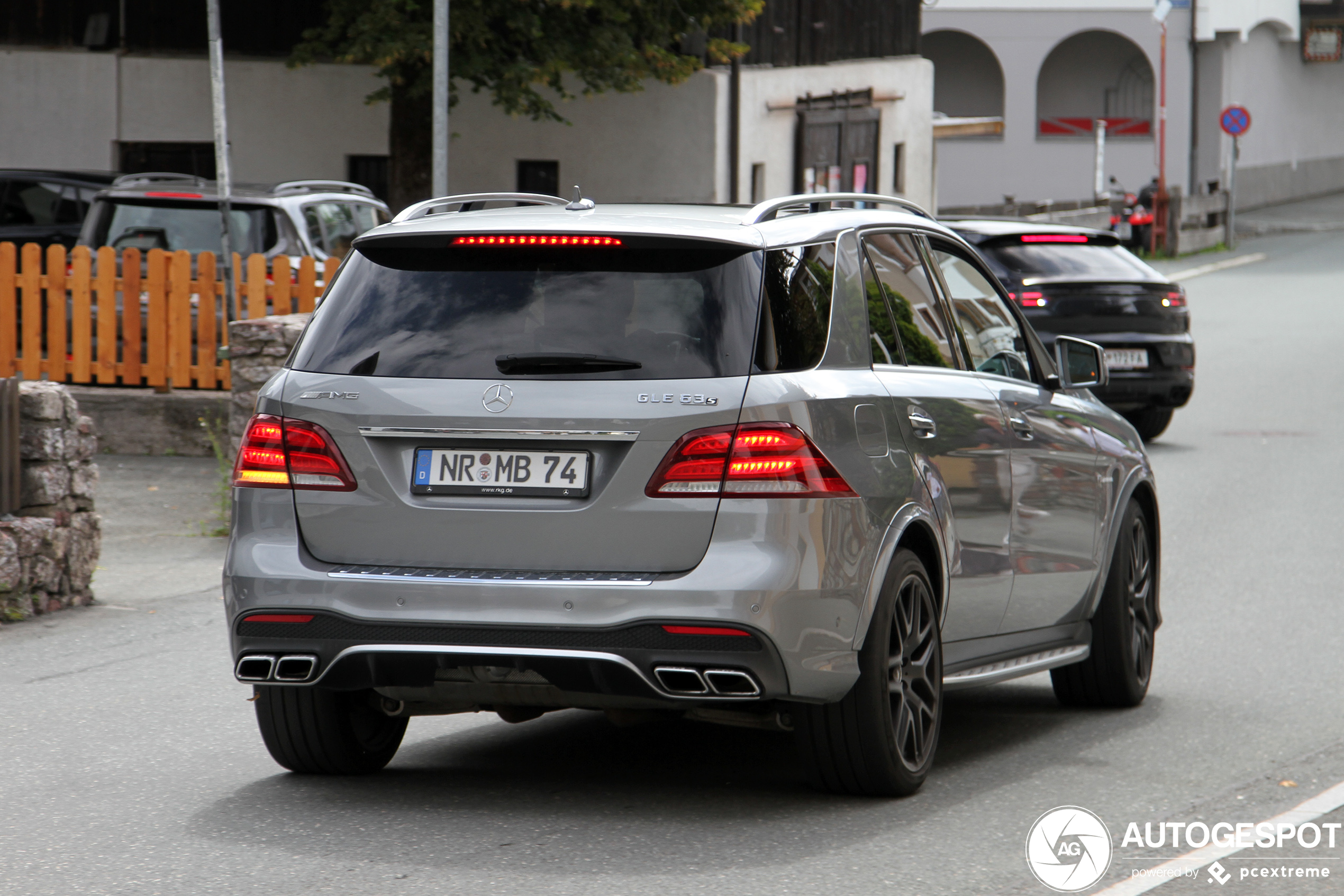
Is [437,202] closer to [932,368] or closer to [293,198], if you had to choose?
[932,368]

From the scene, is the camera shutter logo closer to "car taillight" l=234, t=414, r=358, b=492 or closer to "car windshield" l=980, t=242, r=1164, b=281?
"car taillight" l=234, t=414, r=358, b=492

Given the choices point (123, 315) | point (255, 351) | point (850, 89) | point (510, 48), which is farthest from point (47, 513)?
point (850, 89)

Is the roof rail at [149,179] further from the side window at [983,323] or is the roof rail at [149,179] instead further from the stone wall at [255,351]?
the side window at [983,323]

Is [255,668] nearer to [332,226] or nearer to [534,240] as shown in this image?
[534,240]

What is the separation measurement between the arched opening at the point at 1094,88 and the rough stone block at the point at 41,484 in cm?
4997

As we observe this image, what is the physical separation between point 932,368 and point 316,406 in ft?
6.21

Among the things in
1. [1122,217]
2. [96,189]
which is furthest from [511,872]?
[1122,217]

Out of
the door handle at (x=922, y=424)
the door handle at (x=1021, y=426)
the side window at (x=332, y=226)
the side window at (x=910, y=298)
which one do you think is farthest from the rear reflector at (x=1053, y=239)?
the door handle at (x=922, y=424)

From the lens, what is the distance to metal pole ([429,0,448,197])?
14555 mm

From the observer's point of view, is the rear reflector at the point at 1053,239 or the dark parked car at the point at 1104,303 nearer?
the dark parked car at the point at 1104,303

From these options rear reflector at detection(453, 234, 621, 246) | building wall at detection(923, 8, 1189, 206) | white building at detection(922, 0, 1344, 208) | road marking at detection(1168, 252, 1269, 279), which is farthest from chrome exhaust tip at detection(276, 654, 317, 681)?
white building at detection(922, 0, 1344, 208)

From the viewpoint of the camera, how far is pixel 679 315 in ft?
17.2

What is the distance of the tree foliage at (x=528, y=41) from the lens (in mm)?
21812

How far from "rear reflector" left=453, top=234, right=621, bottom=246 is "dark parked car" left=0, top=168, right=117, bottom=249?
1729cm
